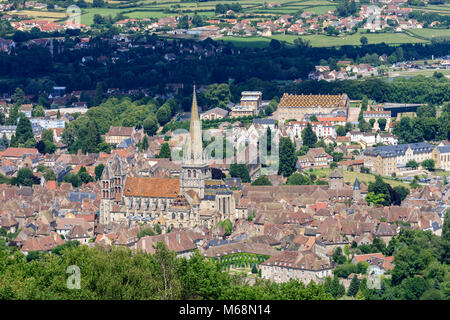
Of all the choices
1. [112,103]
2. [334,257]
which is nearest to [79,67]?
[112,103]

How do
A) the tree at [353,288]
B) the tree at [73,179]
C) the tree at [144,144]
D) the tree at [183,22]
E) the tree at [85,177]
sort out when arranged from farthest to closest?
1. the tree at [183,22]
2. the tree at [144,144]
3. the tree at [85,177]
4. the tree at [73,179]
5. the tree at [353,288]

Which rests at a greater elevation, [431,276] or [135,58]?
[431,276]

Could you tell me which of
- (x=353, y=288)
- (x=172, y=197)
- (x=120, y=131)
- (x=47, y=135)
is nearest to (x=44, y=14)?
(x=47, y=135)

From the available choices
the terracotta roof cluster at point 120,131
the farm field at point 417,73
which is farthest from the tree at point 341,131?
the farm field at point 417,73

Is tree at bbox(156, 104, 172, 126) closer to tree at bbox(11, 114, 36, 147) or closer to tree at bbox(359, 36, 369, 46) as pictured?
tree at bbox(11, 114, 36, 147)

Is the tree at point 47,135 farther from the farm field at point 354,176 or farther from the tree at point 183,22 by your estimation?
the tree at point 183,22
